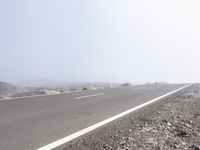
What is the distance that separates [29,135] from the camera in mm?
7004

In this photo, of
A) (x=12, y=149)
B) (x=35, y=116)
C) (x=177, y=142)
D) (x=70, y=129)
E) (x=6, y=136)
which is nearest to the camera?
(x=12, y=149)

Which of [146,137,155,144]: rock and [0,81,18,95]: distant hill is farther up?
[0,81,18,95]: distant hill

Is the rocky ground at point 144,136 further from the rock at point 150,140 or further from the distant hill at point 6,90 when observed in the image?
the distant hill at point 6,90

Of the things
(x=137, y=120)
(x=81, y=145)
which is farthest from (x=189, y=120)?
(x=81, y=145)

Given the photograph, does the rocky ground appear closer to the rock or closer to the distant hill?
the rock

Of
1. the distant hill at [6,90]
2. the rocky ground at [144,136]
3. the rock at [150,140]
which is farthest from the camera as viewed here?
the distant hill at [6,90]

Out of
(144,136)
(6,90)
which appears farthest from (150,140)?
(6,90)

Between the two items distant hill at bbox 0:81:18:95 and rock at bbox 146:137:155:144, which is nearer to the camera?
rock at bbox 146:137:155:144

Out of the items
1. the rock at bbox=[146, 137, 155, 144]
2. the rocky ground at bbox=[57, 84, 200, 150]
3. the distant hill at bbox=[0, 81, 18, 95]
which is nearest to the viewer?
the rocky ground at bbox=[57, 84, 200, 150]

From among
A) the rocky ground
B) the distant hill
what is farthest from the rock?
the distant hill

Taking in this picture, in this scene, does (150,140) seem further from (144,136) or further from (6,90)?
(6,90)

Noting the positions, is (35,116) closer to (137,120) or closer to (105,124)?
(105,124)

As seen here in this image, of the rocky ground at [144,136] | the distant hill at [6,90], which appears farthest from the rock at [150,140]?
the distant hill at [6,90]

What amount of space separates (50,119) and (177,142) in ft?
14.3
